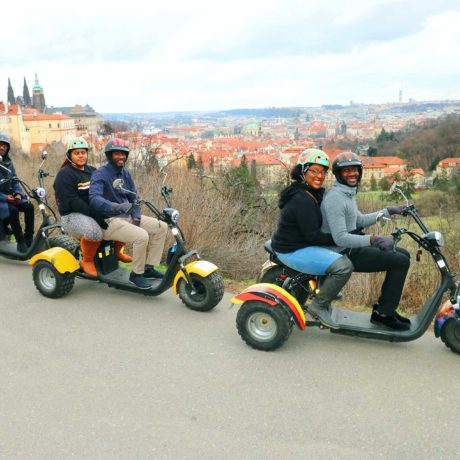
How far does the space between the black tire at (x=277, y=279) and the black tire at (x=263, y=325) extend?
→ 48 cm

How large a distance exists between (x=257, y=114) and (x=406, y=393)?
202 metres

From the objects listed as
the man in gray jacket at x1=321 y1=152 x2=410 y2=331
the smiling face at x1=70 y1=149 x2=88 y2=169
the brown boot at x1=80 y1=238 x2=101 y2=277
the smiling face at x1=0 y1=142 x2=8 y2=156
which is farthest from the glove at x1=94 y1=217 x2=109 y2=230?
the man in gray jacket at x1=321 y1=152 x2=410 y2=331

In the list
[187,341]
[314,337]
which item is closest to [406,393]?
[314,337]

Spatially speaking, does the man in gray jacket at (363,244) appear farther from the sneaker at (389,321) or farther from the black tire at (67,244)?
the black tire at (67,244)

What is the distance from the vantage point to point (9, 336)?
4.59 m

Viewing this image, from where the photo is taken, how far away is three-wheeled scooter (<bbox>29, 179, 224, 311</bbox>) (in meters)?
5.21

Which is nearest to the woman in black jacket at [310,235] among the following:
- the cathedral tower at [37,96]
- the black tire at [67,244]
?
the black tire at [67,244]

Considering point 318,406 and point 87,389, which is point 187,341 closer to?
point 87,389

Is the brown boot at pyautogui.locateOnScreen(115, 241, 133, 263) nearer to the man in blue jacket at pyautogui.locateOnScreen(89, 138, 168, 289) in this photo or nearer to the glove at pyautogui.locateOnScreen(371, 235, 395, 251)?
the man in blue jacket at pyautogui.locateOnScreen(89, 138, 168, 289)

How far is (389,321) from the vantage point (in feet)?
14.2

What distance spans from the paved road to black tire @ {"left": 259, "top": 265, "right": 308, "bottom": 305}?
0.34 m

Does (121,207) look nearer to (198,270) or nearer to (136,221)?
(136,221)

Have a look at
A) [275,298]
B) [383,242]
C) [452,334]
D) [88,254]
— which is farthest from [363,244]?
[88,254]

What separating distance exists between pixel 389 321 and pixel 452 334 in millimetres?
505
